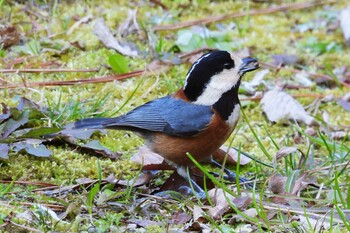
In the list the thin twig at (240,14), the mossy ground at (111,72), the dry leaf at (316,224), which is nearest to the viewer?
the dry leaf at (316,224)

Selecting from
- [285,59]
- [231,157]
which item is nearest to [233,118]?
[231,157]

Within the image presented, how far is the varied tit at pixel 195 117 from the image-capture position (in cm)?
439

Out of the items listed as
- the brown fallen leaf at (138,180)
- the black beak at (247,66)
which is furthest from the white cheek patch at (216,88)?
the brown fallen leaf at (138,180)

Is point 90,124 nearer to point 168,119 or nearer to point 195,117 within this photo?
point 168,119

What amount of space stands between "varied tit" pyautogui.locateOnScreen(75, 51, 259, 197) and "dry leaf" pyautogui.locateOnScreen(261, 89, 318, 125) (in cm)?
106

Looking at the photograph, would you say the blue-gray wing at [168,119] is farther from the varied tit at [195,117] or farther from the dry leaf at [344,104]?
the dry leaf at [344,104]

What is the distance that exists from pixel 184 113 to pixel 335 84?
2296 mm

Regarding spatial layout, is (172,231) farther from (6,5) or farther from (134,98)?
(6,5)

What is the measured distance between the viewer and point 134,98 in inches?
217

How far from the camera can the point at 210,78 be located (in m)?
4.48

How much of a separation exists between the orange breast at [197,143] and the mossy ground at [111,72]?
27 centimetres

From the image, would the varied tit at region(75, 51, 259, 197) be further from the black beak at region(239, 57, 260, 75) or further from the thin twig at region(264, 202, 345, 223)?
the thin twig at region(264, 202, 345, 223)

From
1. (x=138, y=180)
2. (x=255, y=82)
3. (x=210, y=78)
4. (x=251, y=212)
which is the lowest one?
(x=255, y=82)

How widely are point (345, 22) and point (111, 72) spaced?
2684mm
